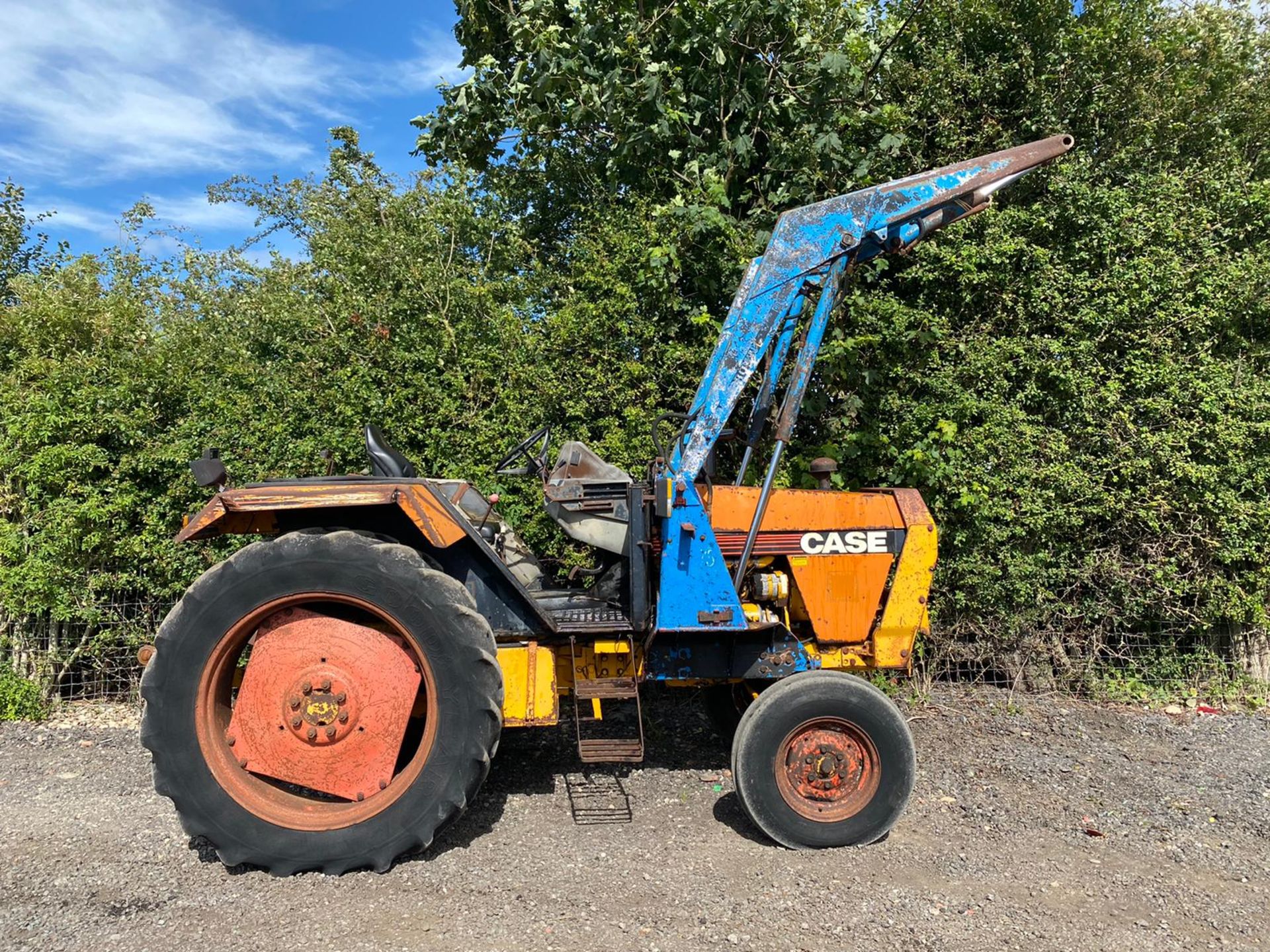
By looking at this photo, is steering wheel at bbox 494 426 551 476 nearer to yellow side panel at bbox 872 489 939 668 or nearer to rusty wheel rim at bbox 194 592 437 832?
rusty wheel rim at bbox 194 592 437 832

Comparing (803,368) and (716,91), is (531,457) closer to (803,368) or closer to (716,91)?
(803,368)

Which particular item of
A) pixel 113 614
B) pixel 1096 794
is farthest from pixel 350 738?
pixel 1096 794

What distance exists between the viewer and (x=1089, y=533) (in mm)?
5492

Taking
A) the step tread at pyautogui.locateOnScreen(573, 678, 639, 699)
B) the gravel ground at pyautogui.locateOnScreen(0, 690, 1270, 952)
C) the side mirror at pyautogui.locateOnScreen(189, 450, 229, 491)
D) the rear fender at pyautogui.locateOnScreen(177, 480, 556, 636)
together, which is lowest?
the gravel ground at pyautogui.locateOnScreen(0, 690, 1270, 952)

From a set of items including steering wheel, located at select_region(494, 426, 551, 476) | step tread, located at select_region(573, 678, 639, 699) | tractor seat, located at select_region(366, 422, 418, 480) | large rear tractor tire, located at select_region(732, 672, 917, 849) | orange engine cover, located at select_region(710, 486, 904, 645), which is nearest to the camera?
large rear tractor tire, located at select_region(732, 672, 917, 849)

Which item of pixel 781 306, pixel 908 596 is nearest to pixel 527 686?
pixel 908 596

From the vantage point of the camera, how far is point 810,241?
383 cm

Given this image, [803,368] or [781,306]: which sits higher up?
[781,306]

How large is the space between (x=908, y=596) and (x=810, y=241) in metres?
1.69

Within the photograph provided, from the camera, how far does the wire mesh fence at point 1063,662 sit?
544 centimetres

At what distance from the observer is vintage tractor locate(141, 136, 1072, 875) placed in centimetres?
337

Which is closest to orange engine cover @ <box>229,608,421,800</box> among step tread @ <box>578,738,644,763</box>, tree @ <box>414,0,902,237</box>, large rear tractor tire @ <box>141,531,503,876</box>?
large rear tractor tire @ <box>141,531,503,876</box>

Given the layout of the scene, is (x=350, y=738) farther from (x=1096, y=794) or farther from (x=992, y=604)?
(x=992, y=604)

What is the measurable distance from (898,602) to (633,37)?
4602 millimetres
